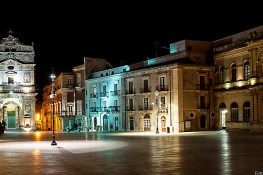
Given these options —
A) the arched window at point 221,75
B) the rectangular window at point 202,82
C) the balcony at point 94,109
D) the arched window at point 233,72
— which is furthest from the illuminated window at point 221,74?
the balcony at point 94,109

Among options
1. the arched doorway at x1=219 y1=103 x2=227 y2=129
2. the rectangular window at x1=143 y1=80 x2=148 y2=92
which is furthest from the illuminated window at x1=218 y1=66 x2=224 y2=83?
the rectangular window at x1=143 y1=80 x2=148 y2=92

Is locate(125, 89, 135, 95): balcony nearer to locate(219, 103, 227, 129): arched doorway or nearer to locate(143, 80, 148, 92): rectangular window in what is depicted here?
locate(143, 80, 148, 92): rectangular window

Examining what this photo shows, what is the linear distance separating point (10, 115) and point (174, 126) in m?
38.7

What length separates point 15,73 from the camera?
258 ft

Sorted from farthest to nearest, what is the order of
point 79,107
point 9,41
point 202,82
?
1. point 79,107
2. point 9,41
3. point 202,82

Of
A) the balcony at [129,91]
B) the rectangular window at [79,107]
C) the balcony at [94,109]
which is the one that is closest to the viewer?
the balcony at [129,91]

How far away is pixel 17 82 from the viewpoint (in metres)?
79.2

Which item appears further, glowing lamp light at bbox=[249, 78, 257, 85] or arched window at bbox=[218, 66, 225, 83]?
arched window at bbox=[218, 66, 225, 83]

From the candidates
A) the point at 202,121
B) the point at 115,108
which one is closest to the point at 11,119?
the point at 115,108

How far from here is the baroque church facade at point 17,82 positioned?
7806cm

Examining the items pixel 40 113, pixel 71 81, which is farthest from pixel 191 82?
pixel 40 113

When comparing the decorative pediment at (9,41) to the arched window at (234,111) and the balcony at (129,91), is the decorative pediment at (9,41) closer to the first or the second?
the balcony at (129,91)

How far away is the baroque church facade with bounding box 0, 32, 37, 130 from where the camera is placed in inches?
3073

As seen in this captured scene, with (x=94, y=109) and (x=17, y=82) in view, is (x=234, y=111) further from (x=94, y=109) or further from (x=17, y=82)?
(x=17, y=82)
